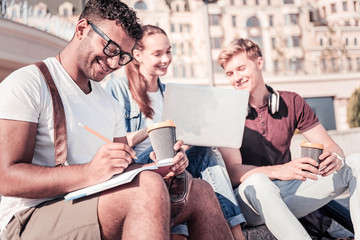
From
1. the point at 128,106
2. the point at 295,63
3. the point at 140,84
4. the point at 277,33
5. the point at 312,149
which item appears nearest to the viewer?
the point at 312,149

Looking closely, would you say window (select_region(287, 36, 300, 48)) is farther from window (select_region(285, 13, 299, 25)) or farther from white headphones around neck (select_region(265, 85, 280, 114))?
white headphones around neck (select_region(265, 85, 280, 114))

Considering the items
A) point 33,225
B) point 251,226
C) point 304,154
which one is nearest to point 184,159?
point 33,225

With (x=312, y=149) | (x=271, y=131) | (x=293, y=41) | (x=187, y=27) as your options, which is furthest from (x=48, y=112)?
(x=293, y=41)

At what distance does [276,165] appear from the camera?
96.7 inches

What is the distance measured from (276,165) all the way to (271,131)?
0.48 meters

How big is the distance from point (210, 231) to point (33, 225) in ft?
2.54

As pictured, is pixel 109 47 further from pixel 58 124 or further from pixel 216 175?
pixel 216 175

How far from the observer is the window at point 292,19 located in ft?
98.6

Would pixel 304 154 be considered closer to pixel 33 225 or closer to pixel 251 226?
pixel 251 226

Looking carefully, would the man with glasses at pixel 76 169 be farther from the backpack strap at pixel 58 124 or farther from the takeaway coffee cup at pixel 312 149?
the takeaway coffee cup at pixel 312 149

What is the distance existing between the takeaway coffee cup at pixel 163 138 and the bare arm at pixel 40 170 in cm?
18

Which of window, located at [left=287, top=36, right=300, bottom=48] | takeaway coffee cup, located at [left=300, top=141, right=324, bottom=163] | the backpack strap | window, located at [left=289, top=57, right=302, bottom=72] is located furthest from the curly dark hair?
window, located at [left=287, top=36, right=300, bottom=48]

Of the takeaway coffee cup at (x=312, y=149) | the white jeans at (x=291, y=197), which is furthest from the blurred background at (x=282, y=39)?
the takeaway coffee cup at (x=312, y=149)

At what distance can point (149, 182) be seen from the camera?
1.39 metres
